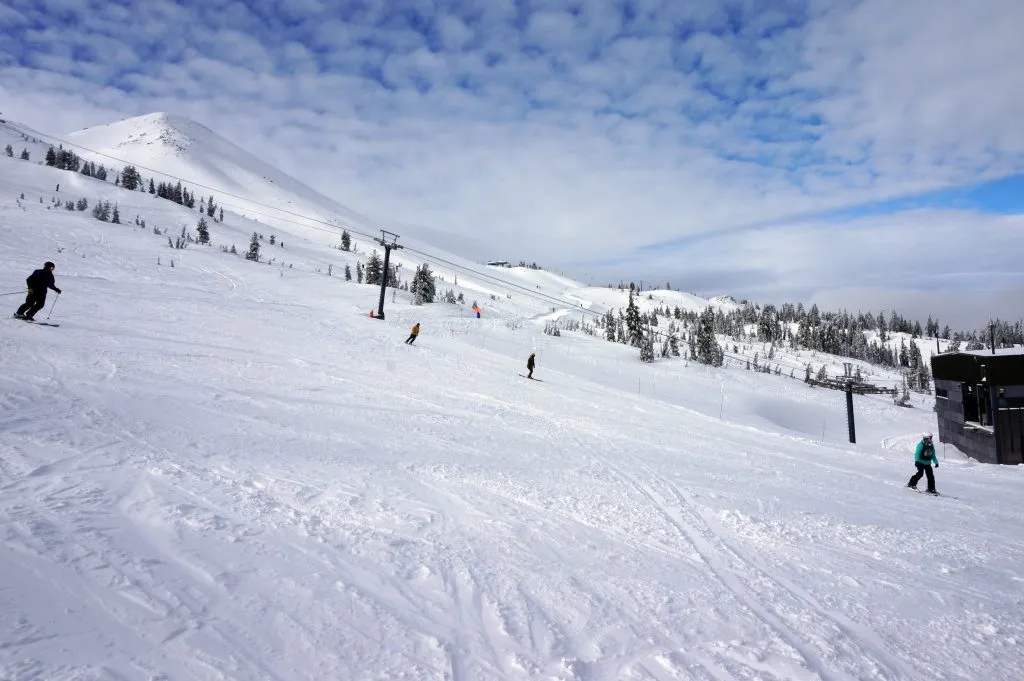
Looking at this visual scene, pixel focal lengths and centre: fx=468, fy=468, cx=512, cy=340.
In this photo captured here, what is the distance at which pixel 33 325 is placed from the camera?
13.2 metres

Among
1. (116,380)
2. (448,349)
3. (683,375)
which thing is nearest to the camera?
(116,380)

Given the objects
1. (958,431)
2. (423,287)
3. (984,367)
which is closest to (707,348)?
(958,431)

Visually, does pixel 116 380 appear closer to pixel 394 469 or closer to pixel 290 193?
pixel 394 469

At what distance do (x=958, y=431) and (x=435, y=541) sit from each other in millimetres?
32036

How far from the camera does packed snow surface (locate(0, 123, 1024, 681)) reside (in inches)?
132

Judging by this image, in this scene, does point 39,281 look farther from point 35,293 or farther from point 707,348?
point 707,348

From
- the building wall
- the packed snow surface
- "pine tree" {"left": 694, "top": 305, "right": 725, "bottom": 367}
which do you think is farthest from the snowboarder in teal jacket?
"pine tree" {"left": 694, "top": 305, "right": 725, "bottom": 367}

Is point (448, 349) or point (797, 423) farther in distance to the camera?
point (797, 423)

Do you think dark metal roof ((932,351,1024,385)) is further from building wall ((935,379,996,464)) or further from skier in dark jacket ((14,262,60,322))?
skier in dark jacket ((14,262,60,322))

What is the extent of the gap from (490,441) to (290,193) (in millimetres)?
219952

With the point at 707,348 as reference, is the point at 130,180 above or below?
above

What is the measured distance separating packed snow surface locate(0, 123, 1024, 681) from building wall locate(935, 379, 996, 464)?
12.5 metres

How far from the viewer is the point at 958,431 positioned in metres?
25.2

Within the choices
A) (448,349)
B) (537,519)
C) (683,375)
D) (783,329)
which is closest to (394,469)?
(537,519)
